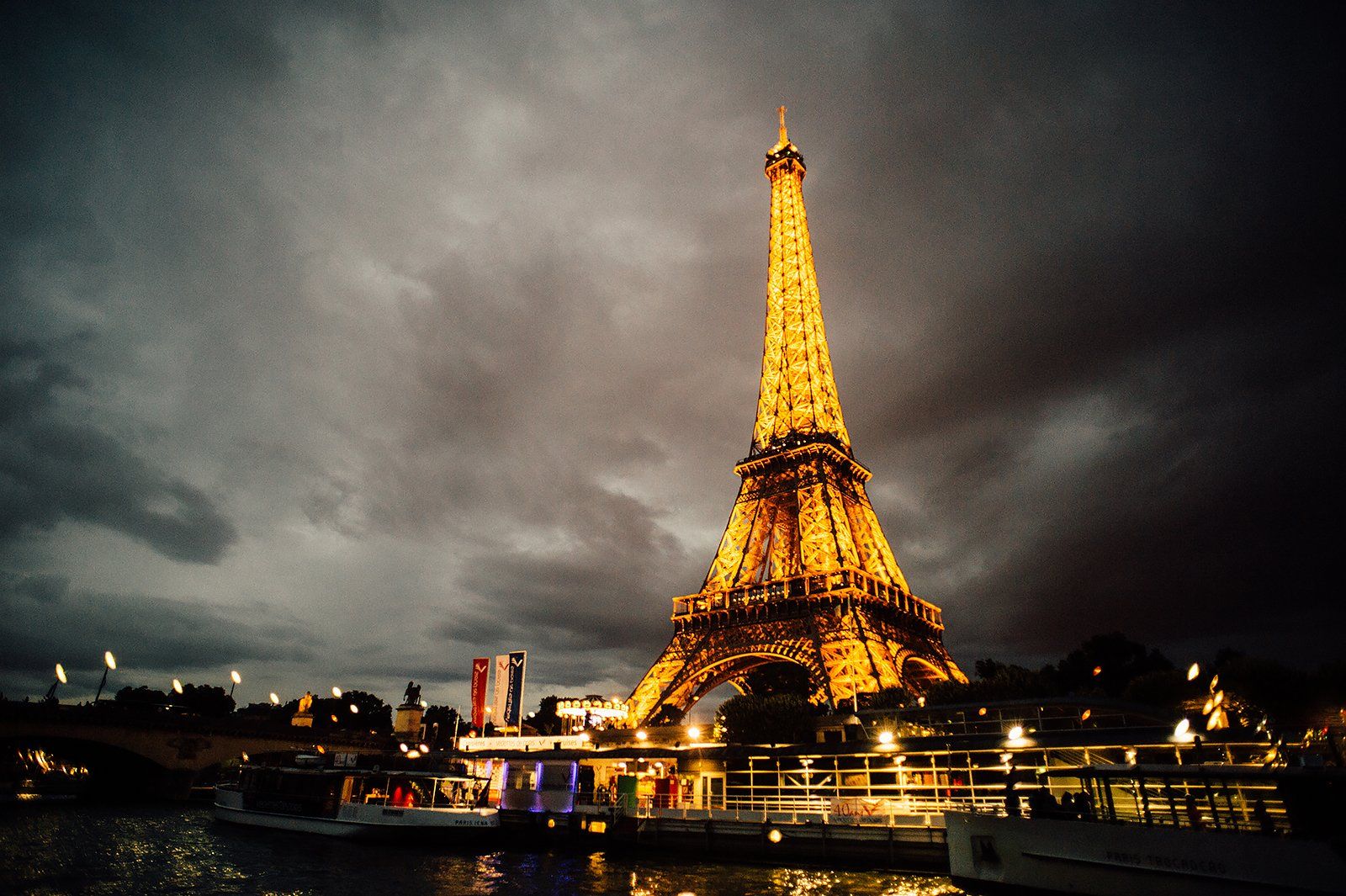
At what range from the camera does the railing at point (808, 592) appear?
150 feet

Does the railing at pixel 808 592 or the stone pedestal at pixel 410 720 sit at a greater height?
the railing at pixel 808 592

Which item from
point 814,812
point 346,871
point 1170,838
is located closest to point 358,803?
point 346,871

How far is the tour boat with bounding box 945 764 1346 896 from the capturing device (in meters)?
15.1

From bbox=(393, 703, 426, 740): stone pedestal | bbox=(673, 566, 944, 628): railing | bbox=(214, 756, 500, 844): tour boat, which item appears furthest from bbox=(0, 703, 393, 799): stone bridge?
bbox=(673, 566, 944, 628): railing

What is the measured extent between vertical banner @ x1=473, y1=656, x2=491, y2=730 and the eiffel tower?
A: 1583 cm

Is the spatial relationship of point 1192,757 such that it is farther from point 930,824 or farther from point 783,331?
point 783,331

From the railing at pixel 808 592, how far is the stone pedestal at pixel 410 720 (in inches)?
1433

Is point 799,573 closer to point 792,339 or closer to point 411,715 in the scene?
point 792,339

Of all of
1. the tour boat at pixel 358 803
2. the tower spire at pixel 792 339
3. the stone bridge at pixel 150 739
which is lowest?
the tour boat at pixel 358 803

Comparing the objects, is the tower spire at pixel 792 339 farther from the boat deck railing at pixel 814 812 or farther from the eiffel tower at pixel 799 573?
the boat deck railing at pixel 814 812

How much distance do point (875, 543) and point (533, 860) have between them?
112 feet

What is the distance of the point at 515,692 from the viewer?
2122 inches

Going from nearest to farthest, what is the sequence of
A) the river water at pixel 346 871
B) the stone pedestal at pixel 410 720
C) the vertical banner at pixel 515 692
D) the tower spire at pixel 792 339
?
the river water at pixel 346 871, the vertical banner at pixel 515 692, the tower spire at pixel 792 339, the stone pedestal at pixel 410 720

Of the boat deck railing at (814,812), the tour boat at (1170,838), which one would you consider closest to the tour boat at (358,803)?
the boat deck railing at (814,812)
